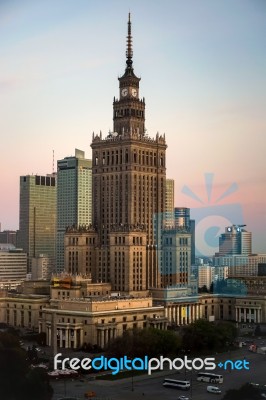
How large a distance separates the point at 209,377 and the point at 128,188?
15928 millimetres

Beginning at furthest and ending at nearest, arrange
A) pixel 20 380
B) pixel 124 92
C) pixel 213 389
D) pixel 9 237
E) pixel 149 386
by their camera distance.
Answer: pixel 9 237 → pixel 124 92 → pixel 149 386 → pixel 213 389 → pixel 20 380

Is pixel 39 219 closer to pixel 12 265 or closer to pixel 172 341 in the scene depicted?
pixel 12 265

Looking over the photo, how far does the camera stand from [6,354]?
2320 cm

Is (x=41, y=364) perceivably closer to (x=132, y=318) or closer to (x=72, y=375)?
(x=72, y=375)

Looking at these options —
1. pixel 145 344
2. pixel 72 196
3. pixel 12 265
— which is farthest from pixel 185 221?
pixel 72 196

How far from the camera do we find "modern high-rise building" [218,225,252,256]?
3094 centimetres

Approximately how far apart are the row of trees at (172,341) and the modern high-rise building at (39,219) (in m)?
29.4

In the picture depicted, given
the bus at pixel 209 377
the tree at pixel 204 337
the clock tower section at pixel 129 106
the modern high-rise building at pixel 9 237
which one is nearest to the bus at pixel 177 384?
the bus at pixel 209 377

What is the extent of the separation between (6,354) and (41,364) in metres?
2.68

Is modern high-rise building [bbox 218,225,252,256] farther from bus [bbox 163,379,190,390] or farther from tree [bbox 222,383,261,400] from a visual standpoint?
tree [bbox 222,383,261,400]

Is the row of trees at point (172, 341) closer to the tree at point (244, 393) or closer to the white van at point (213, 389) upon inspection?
the white van at point (213, 389)

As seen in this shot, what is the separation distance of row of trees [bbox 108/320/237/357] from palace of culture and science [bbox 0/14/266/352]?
18.2 feet

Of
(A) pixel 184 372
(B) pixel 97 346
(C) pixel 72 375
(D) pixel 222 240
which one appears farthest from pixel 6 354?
(D) pixel 222 240

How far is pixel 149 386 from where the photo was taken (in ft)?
76.2
